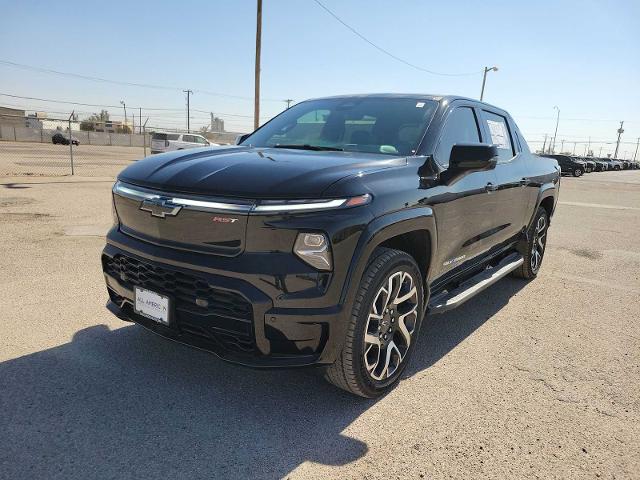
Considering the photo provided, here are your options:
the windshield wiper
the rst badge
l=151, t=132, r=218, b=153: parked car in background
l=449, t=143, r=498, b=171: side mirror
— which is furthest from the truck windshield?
l=151, t=132, r=218, b=153: parked car in background

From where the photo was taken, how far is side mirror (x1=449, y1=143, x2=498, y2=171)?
118 inches

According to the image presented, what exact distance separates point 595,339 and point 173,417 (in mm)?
3286

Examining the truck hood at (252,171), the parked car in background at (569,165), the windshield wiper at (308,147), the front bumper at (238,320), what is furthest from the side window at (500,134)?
the parked car in background at (569,165)

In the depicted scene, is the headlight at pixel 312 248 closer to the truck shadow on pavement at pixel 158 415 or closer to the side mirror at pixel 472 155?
the truck shadow on pavement at pixel 158 415

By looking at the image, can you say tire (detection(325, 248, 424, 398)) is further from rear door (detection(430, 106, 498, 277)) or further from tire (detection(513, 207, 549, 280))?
tire (detection(513, 207, 549, 280))

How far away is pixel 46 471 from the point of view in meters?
2.10

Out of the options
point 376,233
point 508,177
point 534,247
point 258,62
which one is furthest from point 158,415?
point 258,62

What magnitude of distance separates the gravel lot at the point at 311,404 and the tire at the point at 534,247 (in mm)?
830

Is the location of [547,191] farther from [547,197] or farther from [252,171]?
[252,171]

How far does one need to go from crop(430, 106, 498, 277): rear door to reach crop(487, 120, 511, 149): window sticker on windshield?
37cm

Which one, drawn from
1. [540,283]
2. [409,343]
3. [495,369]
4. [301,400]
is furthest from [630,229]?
[301,400]

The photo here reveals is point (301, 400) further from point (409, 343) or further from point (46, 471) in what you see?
point (46, 471)

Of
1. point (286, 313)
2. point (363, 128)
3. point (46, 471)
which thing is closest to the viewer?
point (46, 471)

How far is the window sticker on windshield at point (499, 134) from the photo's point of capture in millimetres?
4316
